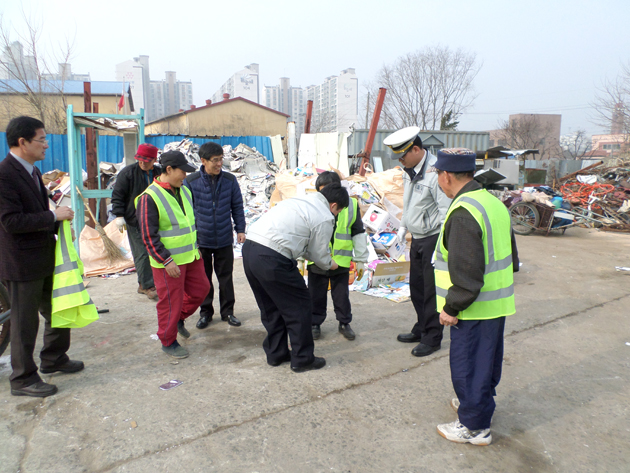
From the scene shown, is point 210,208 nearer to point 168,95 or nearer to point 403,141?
point 403,141

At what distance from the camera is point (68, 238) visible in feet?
9.11

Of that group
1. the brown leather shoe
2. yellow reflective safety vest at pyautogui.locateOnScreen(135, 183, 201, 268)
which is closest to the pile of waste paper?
the brown leather shoe

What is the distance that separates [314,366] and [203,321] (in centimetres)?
136

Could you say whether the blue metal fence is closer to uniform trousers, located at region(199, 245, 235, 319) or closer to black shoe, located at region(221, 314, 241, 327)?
uniform trousers, located at region(199, 245, 235, 319)

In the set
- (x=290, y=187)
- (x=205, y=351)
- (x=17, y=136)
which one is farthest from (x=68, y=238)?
(x=290, y=187)

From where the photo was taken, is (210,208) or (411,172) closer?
(411,172)

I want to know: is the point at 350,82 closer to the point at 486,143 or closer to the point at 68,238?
the point at 486,143

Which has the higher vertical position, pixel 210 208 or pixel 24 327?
pixel 210 208

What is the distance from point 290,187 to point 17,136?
5683mm

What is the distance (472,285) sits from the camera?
1.98m

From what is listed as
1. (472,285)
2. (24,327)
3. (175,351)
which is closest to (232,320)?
(175,351)

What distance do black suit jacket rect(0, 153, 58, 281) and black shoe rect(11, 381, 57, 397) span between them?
0.70 m

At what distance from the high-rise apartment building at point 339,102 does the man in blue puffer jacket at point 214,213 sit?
39.1m

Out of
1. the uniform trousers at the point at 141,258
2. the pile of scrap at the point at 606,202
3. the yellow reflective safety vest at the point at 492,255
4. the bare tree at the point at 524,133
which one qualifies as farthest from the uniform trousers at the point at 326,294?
the bare tree at the point at 524,133
